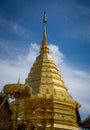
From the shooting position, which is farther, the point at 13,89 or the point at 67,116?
the point at 67,116

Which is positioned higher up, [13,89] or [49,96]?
[49,96]

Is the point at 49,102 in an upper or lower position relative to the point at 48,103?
upper

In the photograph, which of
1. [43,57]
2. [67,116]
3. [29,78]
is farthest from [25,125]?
[43,57]

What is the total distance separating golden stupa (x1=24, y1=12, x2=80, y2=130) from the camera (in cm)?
3897

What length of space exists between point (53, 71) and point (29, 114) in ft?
28.5

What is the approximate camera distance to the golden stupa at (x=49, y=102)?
3897 centimetres

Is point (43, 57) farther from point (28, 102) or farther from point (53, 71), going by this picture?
point (28, 102)

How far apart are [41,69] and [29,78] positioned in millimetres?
2183

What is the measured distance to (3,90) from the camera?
2780 cm

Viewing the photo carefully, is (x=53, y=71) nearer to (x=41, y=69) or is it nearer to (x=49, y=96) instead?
(x=41, y=69)

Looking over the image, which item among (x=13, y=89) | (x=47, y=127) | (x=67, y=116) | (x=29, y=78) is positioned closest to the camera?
(x=13, y=89)

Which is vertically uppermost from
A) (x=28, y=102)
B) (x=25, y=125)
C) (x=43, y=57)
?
(x=43, y=57)

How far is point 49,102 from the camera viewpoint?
4028 centimetres

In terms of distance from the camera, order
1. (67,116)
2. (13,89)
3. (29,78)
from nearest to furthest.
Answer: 1. (13,89)
2. (67,116)
3. (29,78)
